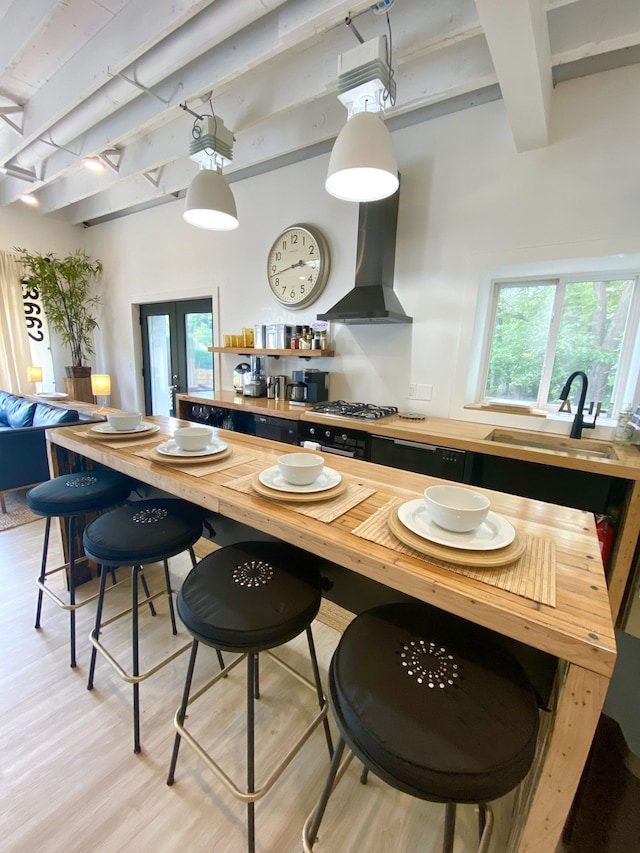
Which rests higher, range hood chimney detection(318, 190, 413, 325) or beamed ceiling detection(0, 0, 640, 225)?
beamed ceiling detection(0, 0, 640, 225)

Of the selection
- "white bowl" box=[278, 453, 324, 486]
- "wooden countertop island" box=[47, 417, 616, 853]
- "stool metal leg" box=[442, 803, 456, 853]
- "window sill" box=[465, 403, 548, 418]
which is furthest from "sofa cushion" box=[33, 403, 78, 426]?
"stool metal leg" box=[442, 803, 456, 853]

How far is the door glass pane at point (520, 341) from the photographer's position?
7.99 ft

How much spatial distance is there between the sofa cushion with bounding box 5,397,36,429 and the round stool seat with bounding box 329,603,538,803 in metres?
3.88

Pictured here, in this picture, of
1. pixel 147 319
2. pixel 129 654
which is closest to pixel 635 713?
pixel 129 654

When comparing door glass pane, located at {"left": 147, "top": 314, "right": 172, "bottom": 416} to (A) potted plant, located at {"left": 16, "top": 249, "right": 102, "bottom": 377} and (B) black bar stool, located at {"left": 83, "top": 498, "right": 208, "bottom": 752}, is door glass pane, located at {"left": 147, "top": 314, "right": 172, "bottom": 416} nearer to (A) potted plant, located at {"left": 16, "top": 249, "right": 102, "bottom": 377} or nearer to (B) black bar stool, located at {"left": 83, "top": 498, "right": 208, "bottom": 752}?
(A) potted plant, located at {"left": 16, "top": 249, "right": 102, "bottom": 377}

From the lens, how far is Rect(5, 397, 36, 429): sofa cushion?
3.47 m

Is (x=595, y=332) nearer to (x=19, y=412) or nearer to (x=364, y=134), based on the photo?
(x=364, y=134)

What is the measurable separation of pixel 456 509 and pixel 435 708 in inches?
15.3

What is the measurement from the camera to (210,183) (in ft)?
5.91

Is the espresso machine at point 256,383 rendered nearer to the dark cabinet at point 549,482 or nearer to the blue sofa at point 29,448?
the blue sofa at point 29,448

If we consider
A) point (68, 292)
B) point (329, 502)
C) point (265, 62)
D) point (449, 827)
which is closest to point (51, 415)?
point (68, 292)

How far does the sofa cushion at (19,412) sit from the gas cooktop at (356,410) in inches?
113

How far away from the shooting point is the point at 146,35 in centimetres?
176

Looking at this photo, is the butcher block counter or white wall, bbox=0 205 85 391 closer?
the butcher block counter
